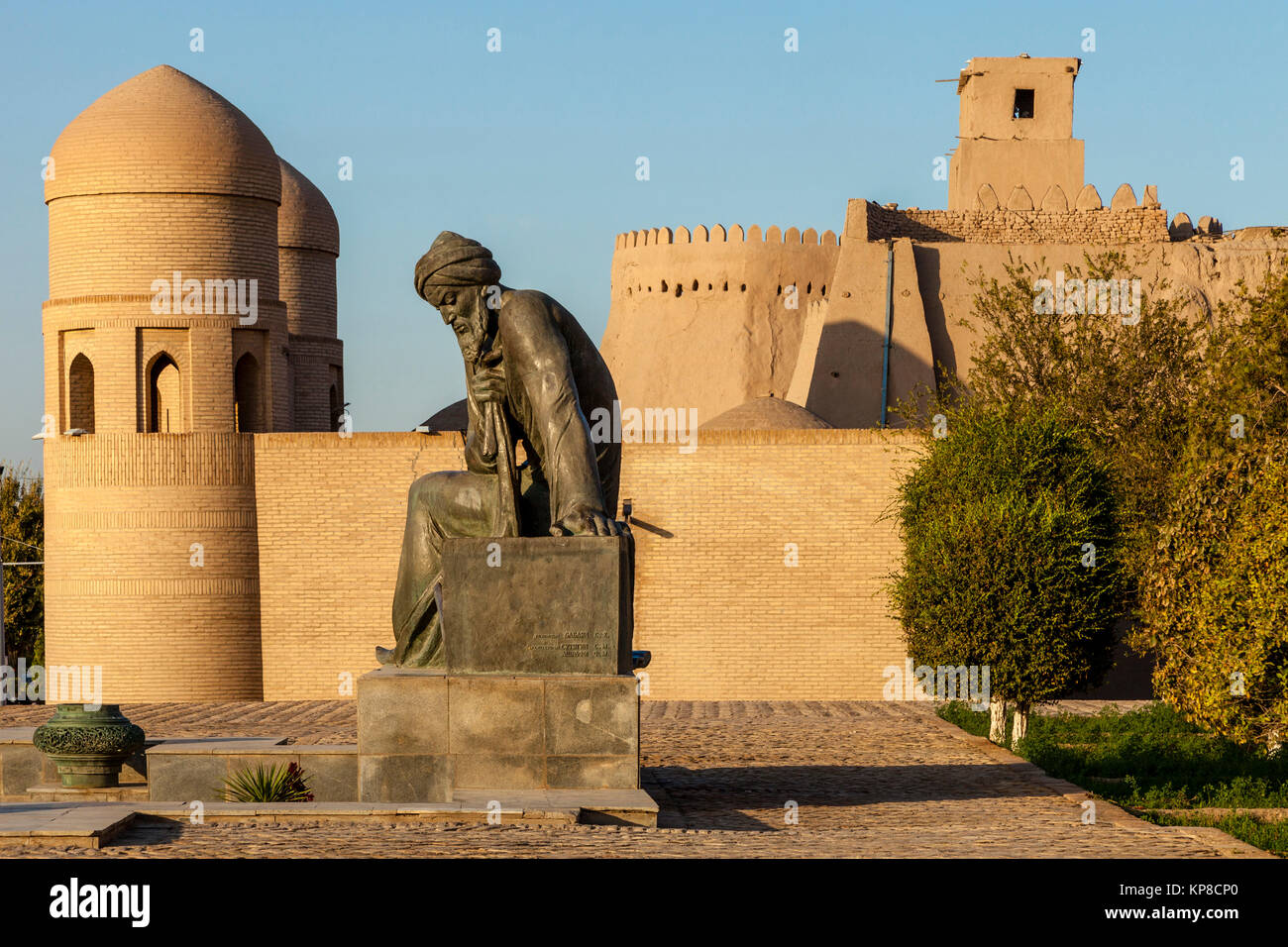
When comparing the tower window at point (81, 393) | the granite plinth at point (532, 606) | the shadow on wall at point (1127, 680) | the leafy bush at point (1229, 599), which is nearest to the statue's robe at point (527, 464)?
the granite plinth at point (532, 606)

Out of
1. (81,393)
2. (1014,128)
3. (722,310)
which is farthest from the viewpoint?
(722,310)

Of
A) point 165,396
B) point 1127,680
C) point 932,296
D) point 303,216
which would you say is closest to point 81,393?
point 165,396

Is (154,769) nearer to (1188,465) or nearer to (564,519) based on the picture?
(564,519)

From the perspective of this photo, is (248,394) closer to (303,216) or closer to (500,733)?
(303,216)

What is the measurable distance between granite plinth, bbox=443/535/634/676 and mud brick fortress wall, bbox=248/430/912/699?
531 inches

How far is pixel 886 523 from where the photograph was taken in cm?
2192

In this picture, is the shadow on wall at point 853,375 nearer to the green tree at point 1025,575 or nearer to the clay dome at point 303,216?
the clay dome at point 303,216

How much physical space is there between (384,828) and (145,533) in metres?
15.7

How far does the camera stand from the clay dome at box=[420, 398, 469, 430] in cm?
3006

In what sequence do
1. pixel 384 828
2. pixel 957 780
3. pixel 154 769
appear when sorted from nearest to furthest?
pixel 384 828
pixel 154 769
pixel 957 780

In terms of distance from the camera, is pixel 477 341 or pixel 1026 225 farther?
pixel 1026 225

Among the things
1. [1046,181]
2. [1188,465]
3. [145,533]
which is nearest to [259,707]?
[145,533]

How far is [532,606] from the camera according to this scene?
27.1 feet

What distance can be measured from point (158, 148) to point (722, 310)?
21469 mm
